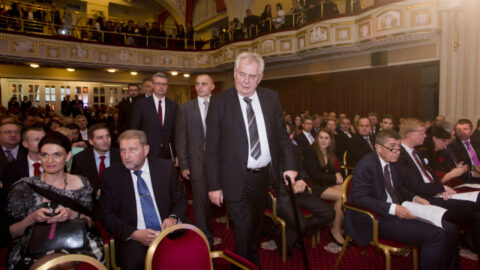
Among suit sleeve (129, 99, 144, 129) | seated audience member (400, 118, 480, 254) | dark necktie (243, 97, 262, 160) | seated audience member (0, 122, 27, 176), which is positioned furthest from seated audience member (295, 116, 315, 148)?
seated audience member (0, 122, 27, 176)

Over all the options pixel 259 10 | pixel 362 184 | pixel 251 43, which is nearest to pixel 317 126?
pixel 362 184

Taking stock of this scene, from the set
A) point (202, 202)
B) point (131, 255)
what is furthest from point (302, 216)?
point (131, 255)

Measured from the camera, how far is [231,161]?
2.13 m

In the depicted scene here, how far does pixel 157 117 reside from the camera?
3.64 m

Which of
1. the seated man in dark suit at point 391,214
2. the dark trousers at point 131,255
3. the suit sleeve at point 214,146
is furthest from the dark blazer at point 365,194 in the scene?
the dark trousers at point 131,255

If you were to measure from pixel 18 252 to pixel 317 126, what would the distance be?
6.00 meters

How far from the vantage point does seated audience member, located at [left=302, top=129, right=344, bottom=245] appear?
3502 millimetres

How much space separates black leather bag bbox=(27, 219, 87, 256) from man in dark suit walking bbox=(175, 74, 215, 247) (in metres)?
1.22

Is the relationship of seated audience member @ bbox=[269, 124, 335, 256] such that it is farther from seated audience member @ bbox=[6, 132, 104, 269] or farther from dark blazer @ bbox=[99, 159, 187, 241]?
seated audience member @ bbox=[6, 132, 104, 269]

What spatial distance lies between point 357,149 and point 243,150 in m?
3.46

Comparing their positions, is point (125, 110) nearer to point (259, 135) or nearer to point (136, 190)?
point (136, 190)

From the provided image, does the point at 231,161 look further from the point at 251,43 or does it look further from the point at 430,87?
the point at 251,43

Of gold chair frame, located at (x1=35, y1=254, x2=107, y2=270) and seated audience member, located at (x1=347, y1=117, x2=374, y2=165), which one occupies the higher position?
seated audience member, located at (x1=347, y1=117, x2=374, y2=165)

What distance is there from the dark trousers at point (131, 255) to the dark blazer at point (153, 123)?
5.05 ft
